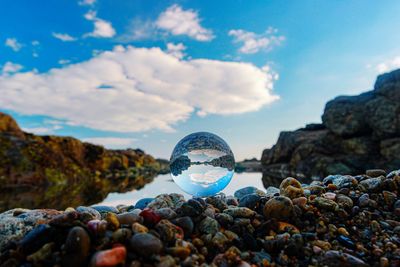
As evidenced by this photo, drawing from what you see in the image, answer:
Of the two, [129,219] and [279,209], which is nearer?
[129,219]

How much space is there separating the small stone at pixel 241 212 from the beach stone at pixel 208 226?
1.23ft

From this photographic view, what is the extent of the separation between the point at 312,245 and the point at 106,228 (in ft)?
7.12

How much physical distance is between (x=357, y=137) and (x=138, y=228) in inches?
2134

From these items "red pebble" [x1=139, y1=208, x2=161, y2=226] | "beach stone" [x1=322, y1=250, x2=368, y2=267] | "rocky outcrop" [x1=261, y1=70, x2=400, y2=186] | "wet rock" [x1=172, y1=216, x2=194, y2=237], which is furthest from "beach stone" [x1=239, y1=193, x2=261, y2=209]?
"rocky outcrop" [x1=261, y1=70, x2=400, y2=186]

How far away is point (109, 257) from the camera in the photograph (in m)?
2.37

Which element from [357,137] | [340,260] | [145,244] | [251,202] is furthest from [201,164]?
[357,137]

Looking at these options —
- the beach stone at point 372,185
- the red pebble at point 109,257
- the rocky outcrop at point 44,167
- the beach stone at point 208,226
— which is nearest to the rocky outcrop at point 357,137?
the rocky outcrop at point 44,167

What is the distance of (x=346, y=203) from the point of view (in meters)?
3.80

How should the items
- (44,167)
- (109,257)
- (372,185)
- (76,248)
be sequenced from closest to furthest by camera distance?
(109,257)
(76,248)
(372,185)
(44,167)

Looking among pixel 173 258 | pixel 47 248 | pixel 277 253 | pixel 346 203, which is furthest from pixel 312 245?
pixel 47 248

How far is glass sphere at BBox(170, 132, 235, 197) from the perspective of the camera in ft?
15.5

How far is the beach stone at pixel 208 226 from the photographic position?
320 centimetres

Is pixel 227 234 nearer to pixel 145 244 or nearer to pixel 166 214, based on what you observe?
pixel 166 214

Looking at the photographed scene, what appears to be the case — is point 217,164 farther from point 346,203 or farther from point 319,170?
point 319,170
